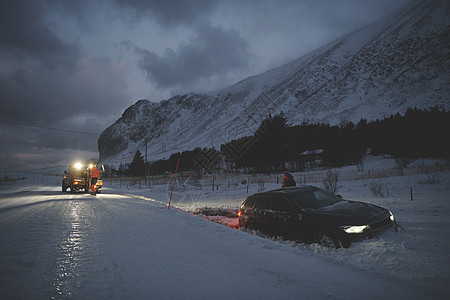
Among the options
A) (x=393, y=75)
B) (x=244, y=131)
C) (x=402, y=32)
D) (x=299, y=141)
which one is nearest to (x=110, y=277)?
(x=299, y=141)

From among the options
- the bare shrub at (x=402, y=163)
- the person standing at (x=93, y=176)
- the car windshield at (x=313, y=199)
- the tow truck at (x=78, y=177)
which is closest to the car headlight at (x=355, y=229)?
the car windshield at (x=313, y=199)

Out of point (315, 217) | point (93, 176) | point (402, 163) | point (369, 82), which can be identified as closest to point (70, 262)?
point (315, 217)

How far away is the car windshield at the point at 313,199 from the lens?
19.3 feet

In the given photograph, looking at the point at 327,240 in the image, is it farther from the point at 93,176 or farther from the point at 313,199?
the point at 93,176

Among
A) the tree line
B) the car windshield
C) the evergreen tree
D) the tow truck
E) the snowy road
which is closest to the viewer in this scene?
the snowy road

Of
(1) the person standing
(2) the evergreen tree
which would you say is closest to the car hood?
(1) the person standing

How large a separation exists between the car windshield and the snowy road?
1.54m

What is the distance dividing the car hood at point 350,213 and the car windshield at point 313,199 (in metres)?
0.23

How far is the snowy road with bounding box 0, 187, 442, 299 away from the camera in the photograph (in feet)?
9.52

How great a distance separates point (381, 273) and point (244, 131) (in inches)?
5469

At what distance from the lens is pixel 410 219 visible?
285 inches

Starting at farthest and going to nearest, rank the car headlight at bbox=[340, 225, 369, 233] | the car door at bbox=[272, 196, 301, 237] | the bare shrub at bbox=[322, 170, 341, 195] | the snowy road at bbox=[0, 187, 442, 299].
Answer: the bare shrub at bbox=[322, 170, 341, 195] → the car door at bbox=[272, 196, 301, 237] → the car headlight at bbox=[340, 225, 369, 233] → the snowy road at bbox=[0, 187, 442, 299]

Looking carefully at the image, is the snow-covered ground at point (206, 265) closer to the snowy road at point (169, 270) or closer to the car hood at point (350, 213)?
the snowy road at point (169, 270)

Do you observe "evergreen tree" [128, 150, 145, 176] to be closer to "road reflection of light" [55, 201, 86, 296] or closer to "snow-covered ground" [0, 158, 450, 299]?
"snow-covered ground" [0, 158, 450, 299]
